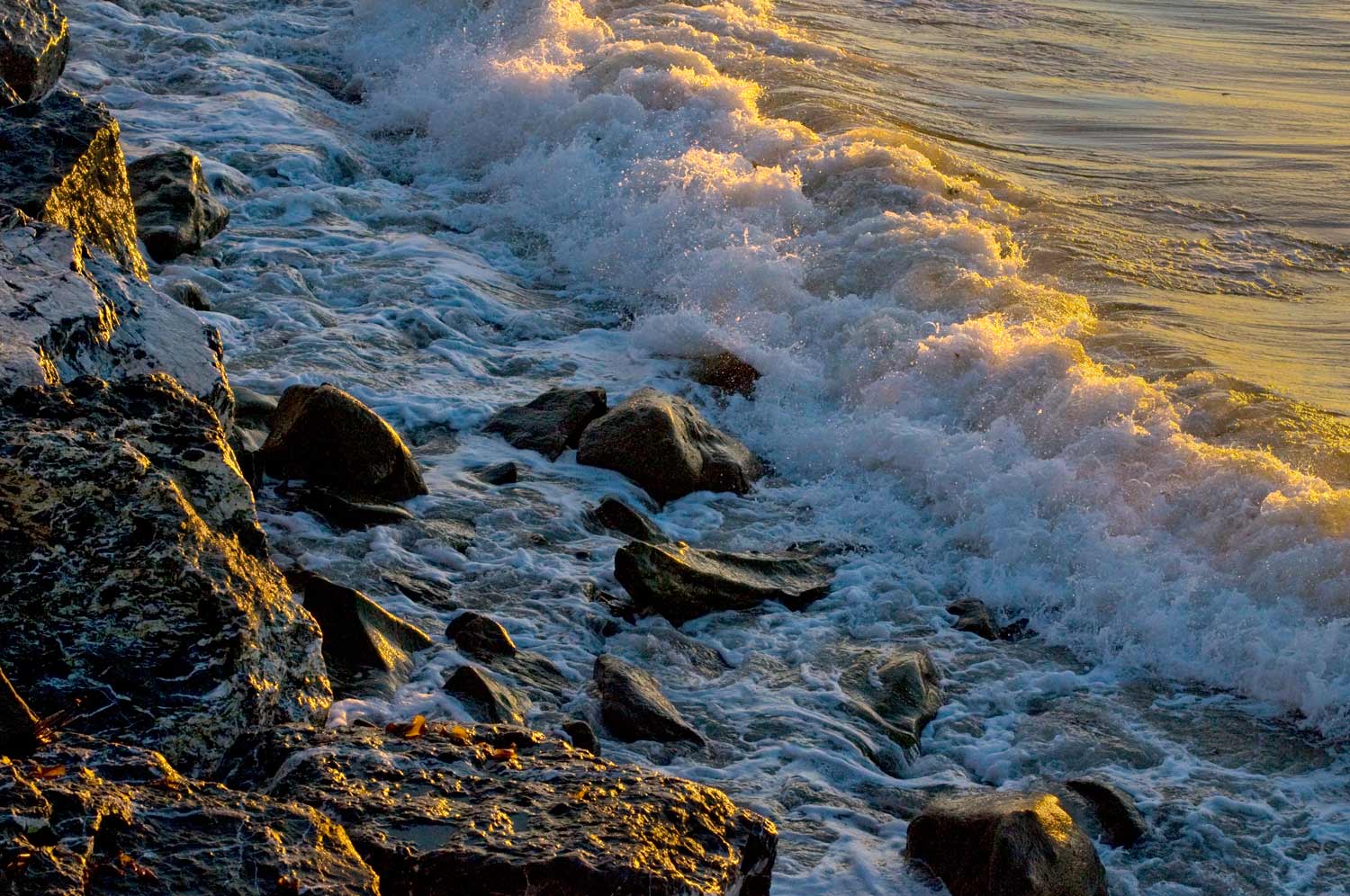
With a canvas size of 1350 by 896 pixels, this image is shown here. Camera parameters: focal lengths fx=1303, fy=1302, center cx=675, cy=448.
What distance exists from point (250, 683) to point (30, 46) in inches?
232

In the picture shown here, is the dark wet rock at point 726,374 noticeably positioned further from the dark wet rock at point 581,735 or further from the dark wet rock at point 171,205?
the dark wet rock at point 581,735

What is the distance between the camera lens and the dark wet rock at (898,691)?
16.2 ft

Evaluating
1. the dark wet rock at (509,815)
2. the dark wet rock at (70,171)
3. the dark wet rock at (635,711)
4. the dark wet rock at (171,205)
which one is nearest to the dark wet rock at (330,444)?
the dark wet rock at (70,171)

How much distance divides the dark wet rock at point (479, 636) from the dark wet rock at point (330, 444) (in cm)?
111

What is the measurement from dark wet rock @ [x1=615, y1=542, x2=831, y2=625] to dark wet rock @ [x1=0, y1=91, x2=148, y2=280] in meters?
2.29

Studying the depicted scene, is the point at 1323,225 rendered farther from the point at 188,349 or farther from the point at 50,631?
the point at 50,631

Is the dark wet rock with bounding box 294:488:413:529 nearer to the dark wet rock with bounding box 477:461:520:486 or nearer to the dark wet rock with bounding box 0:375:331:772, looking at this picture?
the dark wet rock with bounding box 477:461:520:486

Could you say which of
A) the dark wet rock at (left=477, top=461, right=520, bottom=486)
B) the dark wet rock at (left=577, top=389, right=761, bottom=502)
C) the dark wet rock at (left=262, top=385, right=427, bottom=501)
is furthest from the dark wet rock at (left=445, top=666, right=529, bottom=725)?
the dark wet rock at (left=577, top=389, right=761, bottom=502)

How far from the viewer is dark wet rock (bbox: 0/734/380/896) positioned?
2287 mm

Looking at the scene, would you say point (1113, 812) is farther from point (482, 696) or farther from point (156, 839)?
point (156, 839)

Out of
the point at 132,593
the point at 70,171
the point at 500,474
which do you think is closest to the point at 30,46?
the point at 70,171

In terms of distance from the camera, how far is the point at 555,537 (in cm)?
599

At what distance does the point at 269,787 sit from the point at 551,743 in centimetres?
71

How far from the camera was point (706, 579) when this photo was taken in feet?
18.4
